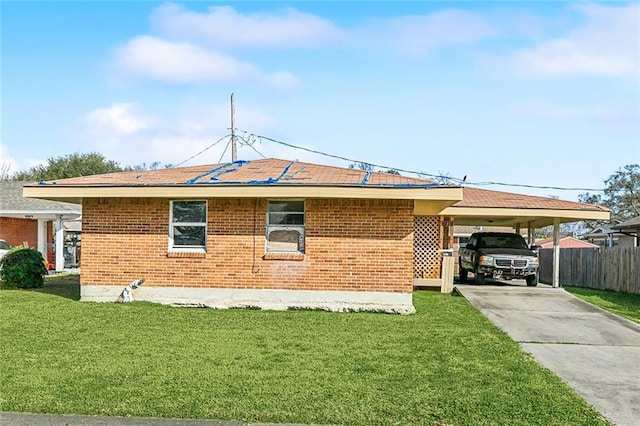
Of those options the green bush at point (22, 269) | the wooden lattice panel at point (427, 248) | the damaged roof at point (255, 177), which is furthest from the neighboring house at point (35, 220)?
the wooden lattice panel at point (427, 248)

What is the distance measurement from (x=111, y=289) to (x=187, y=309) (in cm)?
194

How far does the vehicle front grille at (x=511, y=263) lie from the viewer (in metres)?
17.4

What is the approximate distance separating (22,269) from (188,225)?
585 centimetres

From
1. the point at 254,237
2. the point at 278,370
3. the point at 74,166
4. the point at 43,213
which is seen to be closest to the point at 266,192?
the point at 254,237

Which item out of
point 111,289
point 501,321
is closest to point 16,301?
point 111,289

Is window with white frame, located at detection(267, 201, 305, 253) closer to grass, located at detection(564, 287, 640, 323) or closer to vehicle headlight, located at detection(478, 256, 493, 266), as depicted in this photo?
grass, located at detection(564, 287, 640, 323)

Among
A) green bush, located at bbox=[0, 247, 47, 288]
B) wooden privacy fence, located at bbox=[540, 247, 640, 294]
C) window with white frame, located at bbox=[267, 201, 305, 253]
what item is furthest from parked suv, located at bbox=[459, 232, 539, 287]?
green bush, located at bbox=[0, 247, 47, 288]

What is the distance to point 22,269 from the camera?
1534 cm

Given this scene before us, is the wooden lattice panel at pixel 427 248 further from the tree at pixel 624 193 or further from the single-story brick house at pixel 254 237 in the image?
the tree at pixel 624 193

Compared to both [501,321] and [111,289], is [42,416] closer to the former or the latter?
[111,289]

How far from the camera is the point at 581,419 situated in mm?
5609

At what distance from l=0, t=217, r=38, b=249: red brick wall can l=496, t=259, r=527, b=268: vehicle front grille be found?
62.3 ft

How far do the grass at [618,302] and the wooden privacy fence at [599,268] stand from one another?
0.62 metres

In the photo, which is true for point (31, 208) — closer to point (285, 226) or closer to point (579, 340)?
point (285, 226)
